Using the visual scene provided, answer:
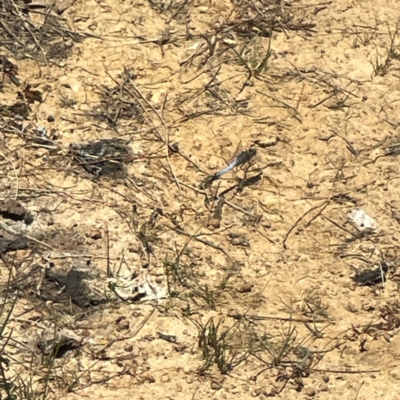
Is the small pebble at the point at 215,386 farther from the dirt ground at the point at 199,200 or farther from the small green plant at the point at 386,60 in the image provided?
the small green plant at the point at 386,60

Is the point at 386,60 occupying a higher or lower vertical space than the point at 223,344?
higher

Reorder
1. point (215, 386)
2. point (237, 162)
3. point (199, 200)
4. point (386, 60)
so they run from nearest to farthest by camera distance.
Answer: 1. point (215, 386)
2. point (199, 200)
3. point (237, 162)
4. point (386, 60)

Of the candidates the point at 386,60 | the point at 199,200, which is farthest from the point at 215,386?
the point at 386,60

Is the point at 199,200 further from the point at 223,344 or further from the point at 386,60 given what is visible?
the point at 386,60

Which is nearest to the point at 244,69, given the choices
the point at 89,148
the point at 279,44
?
the point at 279,44

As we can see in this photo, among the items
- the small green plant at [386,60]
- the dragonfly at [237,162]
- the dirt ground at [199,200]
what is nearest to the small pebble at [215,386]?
the dirt ground at [199,200]

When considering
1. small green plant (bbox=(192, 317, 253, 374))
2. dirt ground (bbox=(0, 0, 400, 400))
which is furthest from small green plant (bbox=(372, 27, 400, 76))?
small green plant (bbox=(192, 317, 253, 374))

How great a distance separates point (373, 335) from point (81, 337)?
3.36 feet

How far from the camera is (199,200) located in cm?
338

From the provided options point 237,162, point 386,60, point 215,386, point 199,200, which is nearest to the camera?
point 215,386

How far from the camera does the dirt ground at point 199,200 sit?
2.83 m

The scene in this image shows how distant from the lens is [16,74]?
3.69 meters

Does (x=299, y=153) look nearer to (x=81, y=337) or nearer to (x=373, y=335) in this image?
(x=373, y=335)

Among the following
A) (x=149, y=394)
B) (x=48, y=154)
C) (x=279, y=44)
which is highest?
(x=279, y=44)
